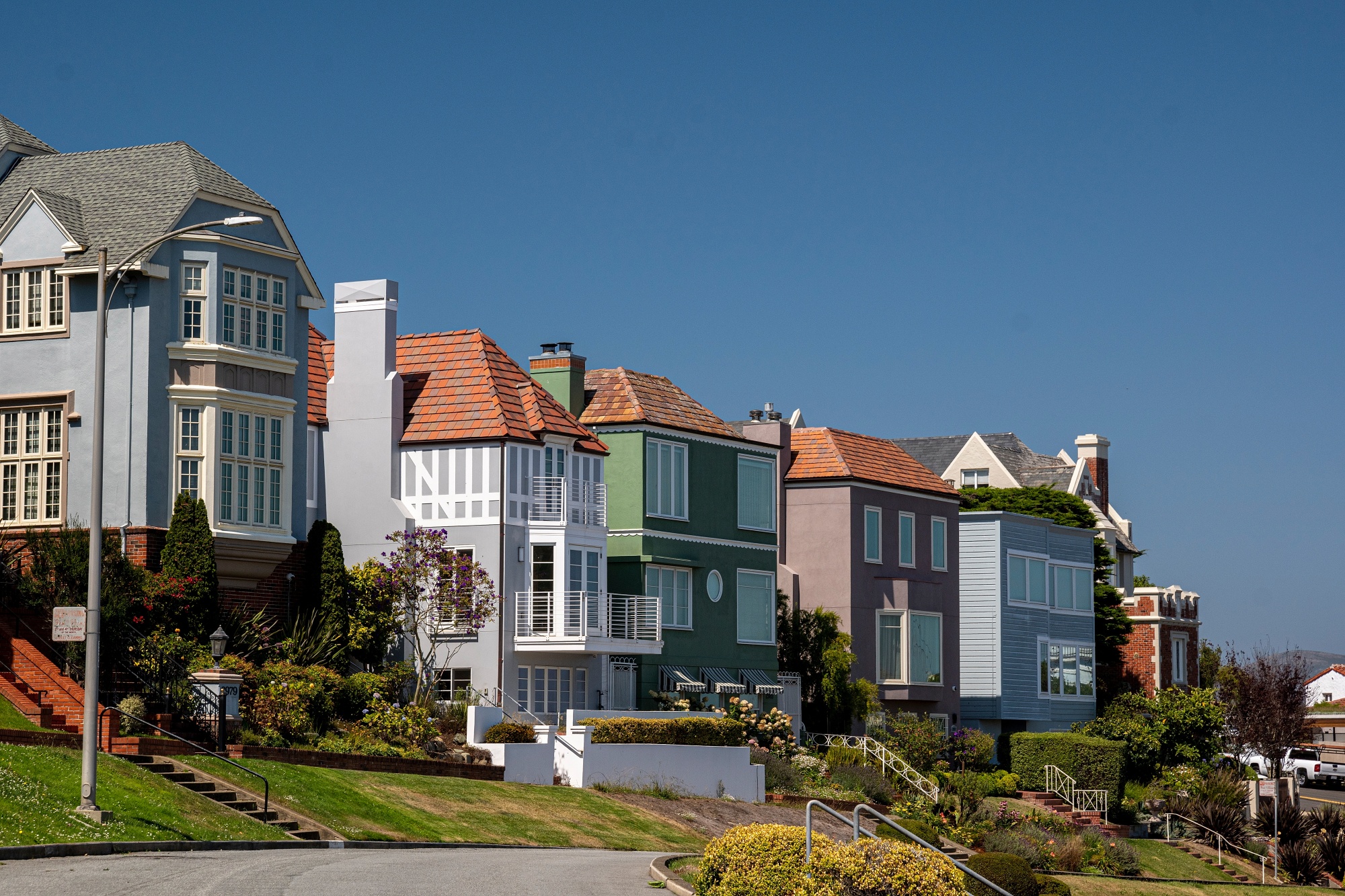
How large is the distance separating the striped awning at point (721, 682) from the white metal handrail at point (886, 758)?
128 inches

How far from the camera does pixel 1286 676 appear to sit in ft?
237

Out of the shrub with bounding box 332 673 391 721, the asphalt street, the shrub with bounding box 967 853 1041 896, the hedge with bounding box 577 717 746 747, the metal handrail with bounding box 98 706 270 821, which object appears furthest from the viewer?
the hedge with bounding box 577 717 746 747

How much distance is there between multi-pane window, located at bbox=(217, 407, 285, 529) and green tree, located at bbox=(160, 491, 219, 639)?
1.11m

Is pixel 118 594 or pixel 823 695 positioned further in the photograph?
pixel 823 695

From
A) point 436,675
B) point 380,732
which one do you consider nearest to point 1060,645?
point 436,675

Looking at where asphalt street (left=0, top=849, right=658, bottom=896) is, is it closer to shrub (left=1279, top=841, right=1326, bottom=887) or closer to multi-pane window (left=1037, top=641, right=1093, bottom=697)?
shrub (left=1279, top=841, right=1326, bottom=887)

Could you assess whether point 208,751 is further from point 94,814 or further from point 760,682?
point 760,682

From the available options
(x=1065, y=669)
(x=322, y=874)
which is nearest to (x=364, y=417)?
(x=322, y=874)

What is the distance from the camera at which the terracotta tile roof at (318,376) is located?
146 feet

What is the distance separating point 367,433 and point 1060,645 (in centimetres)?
3005

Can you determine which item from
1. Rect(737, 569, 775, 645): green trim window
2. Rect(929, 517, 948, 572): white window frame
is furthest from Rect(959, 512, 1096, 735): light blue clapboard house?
A: Rect(737, 569, 775, 645): green trim window

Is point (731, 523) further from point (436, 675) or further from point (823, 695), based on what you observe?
point (436, 675)

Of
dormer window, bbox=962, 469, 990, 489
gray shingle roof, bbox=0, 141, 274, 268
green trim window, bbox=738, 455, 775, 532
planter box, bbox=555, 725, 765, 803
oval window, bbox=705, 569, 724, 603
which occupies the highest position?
gray shingle roof, bbox=0, 141, 274, 268

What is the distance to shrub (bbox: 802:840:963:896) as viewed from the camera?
62.4 ft
